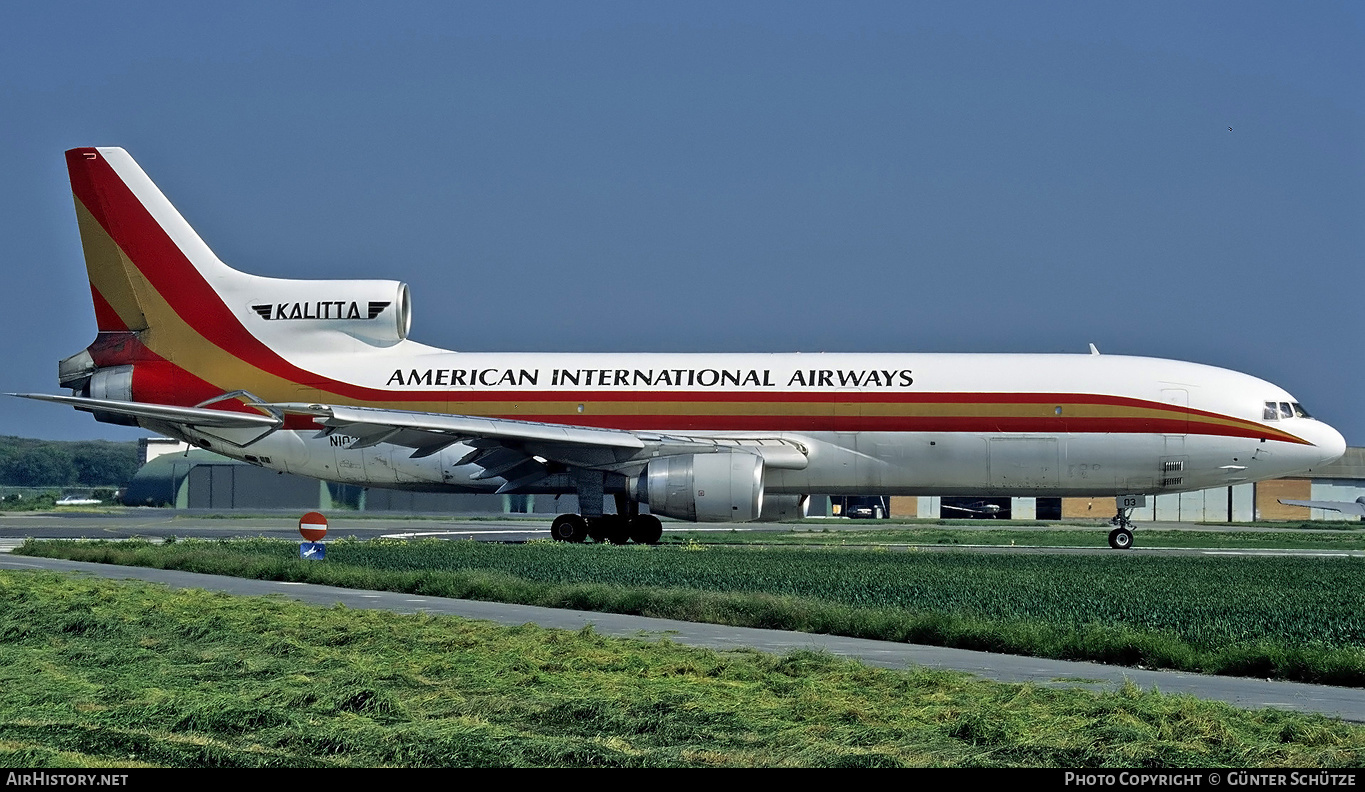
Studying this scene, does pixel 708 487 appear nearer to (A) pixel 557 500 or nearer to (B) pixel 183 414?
(B) pixel 183 414

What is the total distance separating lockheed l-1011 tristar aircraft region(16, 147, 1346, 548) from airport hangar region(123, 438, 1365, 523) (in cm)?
3398

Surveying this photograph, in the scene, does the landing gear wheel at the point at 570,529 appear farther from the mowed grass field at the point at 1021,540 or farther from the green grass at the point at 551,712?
the green grass at the point at 551,712

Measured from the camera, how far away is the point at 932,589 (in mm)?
17938

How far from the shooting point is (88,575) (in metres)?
19.3

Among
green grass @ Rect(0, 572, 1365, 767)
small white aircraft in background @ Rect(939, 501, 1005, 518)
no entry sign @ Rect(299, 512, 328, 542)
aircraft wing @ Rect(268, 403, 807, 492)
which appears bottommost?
small white aircraft in background @ Rect(939, 501, 1005, 518)

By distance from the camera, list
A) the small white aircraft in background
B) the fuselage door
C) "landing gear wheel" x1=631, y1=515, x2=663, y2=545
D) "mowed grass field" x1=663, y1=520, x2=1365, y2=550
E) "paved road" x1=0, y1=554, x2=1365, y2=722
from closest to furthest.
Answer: "paved road" x1=0, y1=554, x2=1365, y2=722
the fuselage door
"landing gear wheel" x1=631, y1=515, x2=663, y2=545
"mowed grass field" x1=663, y1=520, x2=1365, y2=550
the small white aircraft in background

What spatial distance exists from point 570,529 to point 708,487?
13.5ft

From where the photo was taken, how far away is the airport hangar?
69.4m

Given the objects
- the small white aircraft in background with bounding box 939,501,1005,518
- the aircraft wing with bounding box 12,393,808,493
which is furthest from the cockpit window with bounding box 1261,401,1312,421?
the small white aircraft in background with bounding box 939,501,1005,518

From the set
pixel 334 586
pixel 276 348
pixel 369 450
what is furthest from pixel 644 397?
pixel 334 586

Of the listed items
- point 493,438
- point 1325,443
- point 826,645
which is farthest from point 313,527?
point 1325,443

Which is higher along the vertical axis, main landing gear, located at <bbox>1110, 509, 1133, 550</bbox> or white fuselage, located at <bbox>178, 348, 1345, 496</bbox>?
white fuselage, located at <bbox>178, 348, 1345, 496</bbox>

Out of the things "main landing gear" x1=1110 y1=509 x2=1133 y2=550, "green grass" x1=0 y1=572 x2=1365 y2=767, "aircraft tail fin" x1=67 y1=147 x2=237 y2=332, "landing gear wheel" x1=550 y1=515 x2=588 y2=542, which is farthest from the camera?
"aircraft tail fin" x1=67 y1=147 x2=237 y2=332

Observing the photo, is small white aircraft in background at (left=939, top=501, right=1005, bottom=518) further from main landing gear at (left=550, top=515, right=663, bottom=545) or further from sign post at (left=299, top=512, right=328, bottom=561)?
sign post at (left=299, top=512, right=328, bottom=561)
